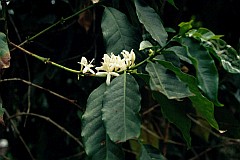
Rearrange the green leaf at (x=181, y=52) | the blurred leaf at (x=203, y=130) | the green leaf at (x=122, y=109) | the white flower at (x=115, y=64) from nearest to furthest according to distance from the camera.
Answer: the green leaf at (x=122, y=109)
the white flower at (x=115, y=64)
the green leaf at (x=181, y=52)
the blurred leaf at (x=203, y=130)

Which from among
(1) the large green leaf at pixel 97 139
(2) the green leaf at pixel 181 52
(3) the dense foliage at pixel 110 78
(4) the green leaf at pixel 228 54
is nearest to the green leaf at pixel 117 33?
(3) the dense foliage at pixel 110 78

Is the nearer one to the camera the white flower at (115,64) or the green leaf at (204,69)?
the white flower at (115,64)

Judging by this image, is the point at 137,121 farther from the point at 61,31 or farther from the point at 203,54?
the point at 61,31

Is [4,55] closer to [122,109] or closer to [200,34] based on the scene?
[122,109]

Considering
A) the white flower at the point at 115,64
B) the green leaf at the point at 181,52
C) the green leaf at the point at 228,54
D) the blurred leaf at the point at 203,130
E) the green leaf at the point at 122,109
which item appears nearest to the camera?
the green leaf at the point at 122,109

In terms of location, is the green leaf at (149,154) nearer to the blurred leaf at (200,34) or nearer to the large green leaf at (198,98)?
the large green leaf at (198,98)

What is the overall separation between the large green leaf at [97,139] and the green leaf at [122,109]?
48 mm

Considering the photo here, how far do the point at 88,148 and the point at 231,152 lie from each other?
1.92 metres

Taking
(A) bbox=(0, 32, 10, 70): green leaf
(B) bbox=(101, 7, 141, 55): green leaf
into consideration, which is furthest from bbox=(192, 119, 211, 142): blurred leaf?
(A) bbox=(0, 32, 10, 70): green leaf

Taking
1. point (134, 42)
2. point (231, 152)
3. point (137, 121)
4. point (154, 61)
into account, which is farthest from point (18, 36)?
point (231, 152)

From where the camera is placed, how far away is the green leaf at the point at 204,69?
1177mm

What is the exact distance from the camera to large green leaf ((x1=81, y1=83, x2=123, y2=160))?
99cm

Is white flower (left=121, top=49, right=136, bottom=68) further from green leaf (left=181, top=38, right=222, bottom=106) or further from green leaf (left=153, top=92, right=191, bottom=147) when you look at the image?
green leaf (left=181, top=38, right=222, bottom=106)

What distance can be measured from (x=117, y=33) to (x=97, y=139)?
327 mm
